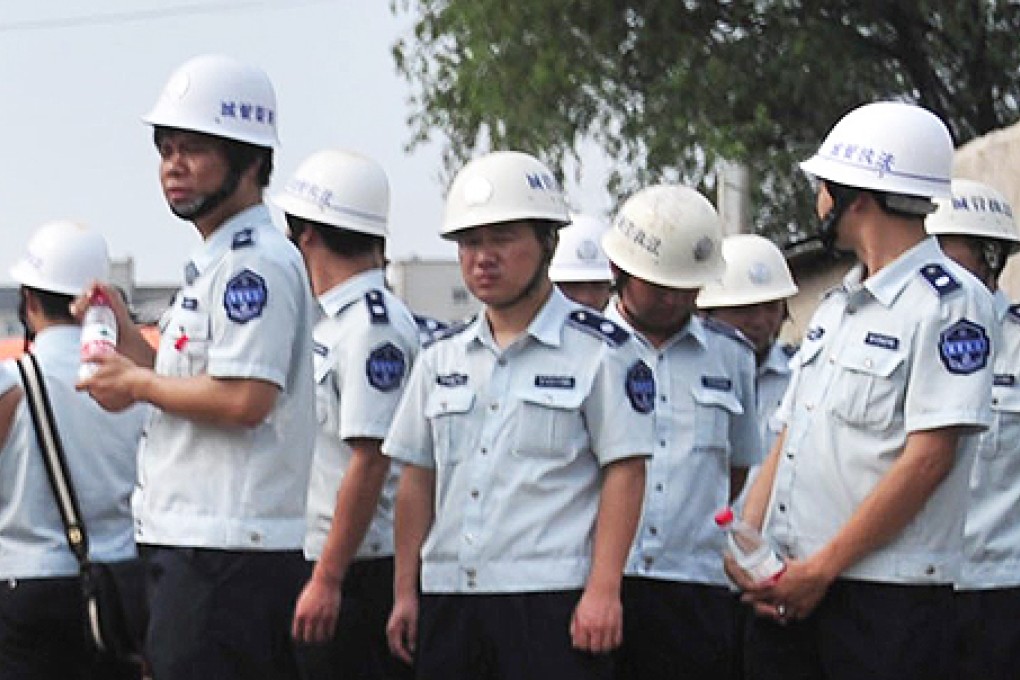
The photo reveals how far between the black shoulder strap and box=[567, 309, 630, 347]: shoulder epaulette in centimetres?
178

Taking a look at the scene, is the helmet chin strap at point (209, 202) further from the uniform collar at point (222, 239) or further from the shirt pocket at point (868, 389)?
the shirt pocket at point (868, 389)

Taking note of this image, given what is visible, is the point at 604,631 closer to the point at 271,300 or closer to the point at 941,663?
the point at 941,663

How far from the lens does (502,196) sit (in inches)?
214

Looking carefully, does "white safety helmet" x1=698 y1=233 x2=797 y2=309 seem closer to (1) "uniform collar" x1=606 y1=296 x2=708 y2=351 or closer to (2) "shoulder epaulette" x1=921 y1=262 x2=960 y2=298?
(1) "uniform collar" x1=606 y1=296 x2=708 y2=351

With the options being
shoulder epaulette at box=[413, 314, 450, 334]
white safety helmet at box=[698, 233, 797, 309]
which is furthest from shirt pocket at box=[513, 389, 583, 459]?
white safety helmet at box=[698, 233, 797, 309]

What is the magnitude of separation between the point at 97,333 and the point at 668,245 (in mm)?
1780

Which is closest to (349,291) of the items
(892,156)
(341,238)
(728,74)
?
(341,238)

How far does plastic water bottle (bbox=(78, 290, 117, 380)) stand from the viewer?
202 inches

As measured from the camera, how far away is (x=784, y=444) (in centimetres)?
537

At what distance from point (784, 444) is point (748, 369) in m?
1.29

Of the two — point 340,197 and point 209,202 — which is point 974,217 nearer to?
point 340,197

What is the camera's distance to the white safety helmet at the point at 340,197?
258 inches

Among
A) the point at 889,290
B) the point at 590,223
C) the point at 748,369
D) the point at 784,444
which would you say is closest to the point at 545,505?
the point at 784,444

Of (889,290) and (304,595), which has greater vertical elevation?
(889,290)
